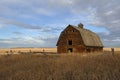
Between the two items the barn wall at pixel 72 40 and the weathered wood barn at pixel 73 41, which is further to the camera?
the barn wall at pixel 72 40

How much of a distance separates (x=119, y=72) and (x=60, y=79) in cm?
268

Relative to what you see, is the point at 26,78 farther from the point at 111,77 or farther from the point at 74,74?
the point at 111,77

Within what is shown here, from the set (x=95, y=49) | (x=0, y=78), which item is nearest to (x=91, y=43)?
(x=95, y=49)

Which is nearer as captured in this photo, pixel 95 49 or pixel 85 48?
pixel 85 48

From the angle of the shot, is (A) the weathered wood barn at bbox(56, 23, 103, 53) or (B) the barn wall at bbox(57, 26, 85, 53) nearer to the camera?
(A) the weathered wood barn at bbox(56, 23, 103, 53)

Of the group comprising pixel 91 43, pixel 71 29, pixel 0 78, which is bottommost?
pixel 0 78

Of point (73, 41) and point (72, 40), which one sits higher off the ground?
point (72, 40)

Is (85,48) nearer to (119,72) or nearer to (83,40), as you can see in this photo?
(83,40)

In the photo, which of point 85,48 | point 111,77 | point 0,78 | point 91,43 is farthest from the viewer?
point 91,43

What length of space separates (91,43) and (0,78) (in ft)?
116

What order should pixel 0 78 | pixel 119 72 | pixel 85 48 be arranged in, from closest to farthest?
pixel 119 72 < pixel 0 78 < pixel 85 48

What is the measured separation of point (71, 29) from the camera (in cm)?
4294

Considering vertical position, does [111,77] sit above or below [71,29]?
below

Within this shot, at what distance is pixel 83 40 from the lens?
41531 mm
